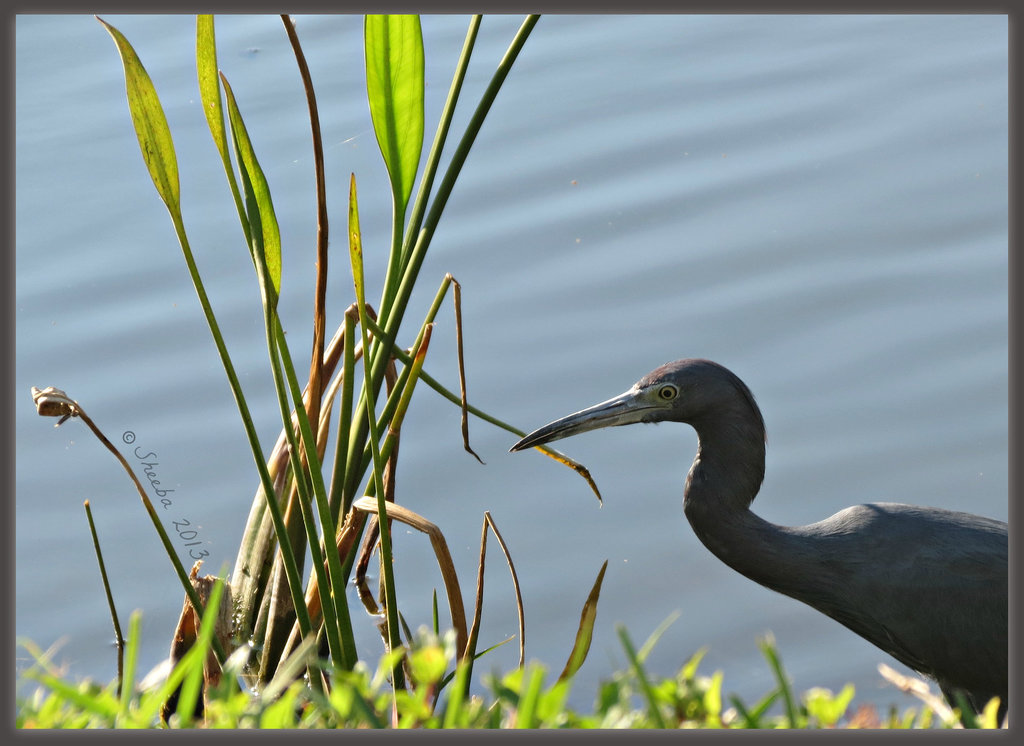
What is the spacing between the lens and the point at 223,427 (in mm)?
4820

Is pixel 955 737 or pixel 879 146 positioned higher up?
pixel 879 146

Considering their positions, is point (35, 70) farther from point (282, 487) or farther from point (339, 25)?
point (282, 487)

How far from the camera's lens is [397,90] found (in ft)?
9.27

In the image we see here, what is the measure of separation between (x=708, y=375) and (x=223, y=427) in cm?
228

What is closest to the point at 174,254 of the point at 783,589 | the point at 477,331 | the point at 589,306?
the point at 477,331

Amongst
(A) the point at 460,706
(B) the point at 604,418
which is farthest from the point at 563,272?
(A) the point at 460,706

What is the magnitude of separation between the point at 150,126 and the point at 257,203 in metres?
0.33

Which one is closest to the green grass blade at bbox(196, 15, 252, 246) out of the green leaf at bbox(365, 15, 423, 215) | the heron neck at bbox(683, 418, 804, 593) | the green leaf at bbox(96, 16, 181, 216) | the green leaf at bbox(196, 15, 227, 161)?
the green leaf at bbox(196, 15, 227, 161)

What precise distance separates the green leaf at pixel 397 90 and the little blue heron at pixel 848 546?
102 cm

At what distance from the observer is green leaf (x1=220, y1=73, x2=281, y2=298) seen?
2.60 m

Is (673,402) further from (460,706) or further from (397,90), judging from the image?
(460,706)

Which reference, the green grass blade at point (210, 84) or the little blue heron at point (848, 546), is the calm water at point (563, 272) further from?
the green grass blade at point (210, 84)

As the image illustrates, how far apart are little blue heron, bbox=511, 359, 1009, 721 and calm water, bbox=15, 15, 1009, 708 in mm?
463

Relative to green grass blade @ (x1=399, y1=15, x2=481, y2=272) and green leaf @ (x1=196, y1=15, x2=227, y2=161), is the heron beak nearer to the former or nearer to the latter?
green grass blade @ (x1=399, y1=15, x2=481, y2=272)
